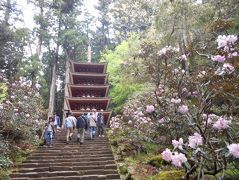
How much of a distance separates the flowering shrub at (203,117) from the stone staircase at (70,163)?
175 centimetres

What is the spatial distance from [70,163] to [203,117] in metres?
5.28

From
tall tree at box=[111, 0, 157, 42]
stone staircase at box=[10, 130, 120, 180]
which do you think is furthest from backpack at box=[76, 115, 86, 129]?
tall tree at box=[111, 0, 157, 42]

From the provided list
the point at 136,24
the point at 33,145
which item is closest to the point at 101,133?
the point at 33,145

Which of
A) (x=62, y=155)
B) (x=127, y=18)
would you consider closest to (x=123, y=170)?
(x=62, y=155)

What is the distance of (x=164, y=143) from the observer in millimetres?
10617

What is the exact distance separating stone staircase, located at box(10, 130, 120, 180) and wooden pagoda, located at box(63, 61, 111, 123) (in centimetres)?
1030

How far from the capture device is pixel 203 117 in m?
8.01

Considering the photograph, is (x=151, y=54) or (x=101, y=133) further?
(x=101, y=133)

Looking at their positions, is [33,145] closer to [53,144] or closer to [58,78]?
[53,144]

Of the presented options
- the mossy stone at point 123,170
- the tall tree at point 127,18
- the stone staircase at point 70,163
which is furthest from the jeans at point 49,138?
the tall tree at point 127,18

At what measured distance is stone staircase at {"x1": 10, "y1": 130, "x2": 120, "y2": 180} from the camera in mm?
10141

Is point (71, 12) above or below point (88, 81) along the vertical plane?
above

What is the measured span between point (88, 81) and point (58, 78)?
6761mm

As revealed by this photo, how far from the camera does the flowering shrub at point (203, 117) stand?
4.96m
